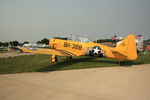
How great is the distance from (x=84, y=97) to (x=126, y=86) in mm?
2136

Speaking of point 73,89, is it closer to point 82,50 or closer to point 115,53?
point 115,53

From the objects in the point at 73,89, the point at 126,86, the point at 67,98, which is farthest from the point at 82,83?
the point at 126,86

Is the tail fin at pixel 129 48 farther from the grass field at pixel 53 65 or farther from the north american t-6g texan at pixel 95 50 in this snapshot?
the grass field at pixel 53 65

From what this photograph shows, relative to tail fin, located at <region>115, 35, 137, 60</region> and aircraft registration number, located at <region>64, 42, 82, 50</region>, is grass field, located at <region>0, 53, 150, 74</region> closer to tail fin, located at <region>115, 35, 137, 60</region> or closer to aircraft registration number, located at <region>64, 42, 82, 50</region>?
tail fin, located at <region>115, 35, 137, 60</region>

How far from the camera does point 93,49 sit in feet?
32.4

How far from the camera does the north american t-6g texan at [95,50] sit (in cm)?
827

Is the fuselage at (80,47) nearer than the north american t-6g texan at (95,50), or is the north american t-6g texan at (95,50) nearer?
the north american t-6g texan at (95,50)

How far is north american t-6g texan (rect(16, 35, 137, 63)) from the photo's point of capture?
827 centimetres

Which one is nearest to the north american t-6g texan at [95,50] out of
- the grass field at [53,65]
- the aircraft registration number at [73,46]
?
the aircraft registration number at [73,46]

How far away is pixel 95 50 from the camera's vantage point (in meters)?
9.69

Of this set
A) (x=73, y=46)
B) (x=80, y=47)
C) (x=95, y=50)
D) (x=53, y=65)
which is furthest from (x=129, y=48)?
(x=53, y=65)

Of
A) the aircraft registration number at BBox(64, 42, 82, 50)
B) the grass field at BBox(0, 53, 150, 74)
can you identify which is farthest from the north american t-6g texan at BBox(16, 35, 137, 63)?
the grass field at BBox(0, 53, 150, 74)

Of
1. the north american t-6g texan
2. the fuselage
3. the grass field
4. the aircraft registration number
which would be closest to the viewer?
the north american t-6g texan

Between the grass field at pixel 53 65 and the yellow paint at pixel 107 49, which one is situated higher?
the yellow paint at pixel 107 49
